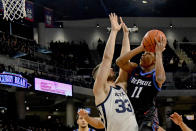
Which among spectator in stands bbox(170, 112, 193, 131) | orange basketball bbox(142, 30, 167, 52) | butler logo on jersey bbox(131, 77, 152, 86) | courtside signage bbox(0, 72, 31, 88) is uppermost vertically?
orange basketball bbox(142, 30, 167, 52)

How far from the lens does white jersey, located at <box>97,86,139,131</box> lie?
3.52 metres

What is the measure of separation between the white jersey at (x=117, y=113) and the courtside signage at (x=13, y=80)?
12.4 metres

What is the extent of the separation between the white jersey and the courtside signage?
1238 centimetres

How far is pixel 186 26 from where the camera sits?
26250 mm

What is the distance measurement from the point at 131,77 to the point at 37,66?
1629cm

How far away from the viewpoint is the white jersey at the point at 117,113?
352 centimetres

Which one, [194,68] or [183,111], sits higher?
[194,68]

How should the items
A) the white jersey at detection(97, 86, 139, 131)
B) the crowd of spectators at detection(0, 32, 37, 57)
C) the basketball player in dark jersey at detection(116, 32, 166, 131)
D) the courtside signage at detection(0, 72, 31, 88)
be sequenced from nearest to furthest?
1. the white jersey at detection(97, 86, 139, 131)
2. the basketball player in dark jersey at detection(116, 32, 166, 131)
3. the courtside signage at detection(0, 72, 31, 88)
4. the crowd of spectators at detection(0, 32, 37, 57)

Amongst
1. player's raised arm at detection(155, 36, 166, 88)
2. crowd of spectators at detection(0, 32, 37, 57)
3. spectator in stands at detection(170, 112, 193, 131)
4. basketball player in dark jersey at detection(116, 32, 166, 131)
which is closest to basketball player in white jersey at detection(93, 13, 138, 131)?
basketball player in dark jersey at detection(116, 32, 166, 131)

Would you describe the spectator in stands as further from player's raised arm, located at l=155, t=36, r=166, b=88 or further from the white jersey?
the white jersey

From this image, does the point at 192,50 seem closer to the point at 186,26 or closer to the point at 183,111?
the point at 186,26

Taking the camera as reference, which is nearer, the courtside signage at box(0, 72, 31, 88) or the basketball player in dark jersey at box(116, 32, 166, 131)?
the basketball player in dark jersey at box(116, 32, 166, 131)

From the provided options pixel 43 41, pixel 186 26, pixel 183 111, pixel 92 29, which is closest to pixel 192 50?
pixel 186 26

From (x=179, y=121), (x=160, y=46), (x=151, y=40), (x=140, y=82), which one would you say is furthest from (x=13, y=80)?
(x=160, y=46)
